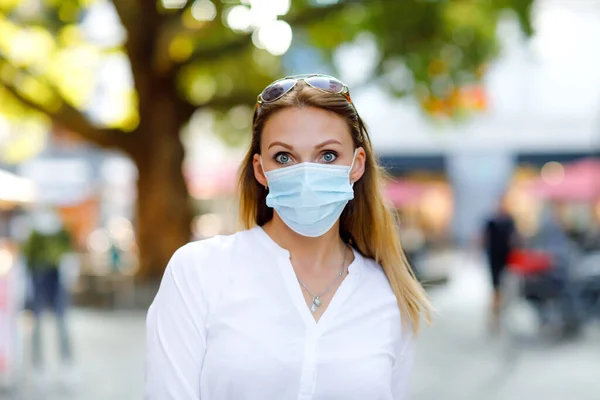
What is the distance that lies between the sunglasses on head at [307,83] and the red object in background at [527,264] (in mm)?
10425

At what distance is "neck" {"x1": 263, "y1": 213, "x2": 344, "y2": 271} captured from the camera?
2.62 m

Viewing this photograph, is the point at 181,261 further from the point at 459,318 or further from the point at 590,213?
the point at 590,213

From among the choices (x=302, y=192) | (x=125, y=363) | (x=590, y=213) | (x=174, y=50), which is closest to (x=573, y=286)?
(x=125, y=363)

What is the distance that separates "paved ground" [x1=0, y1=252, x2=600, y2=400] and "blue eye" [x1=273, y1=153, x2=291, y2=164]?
564 centimetres

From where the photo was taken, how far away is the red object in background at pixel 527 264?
41.2 ft

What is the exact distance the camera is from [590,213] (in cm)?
3028

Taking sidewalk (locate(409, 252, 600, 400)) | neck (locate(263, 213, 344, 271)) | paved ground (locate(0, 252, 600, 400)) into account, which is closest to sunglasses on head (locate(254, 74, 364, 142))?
neck (locate(263, 213, 344, 271))

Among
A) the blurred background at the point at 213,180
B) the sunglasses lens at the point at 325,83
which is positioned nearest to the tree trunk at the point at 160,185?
the blurred background at the point at 213,180

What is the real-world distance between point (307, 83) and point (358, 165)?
31cm

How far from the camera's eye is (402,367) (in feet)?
8.77

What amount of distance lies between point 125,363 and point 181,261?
8.53 metres

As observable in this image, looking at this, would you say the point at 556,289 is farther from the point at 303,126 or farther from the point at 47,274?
the point at 303,126

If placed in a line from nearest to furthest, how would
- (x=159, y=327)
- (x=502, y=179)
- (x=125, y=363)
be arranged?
1. (x=159, y=327)
2. (x=125, y=363)
3. (x=502, y=179)

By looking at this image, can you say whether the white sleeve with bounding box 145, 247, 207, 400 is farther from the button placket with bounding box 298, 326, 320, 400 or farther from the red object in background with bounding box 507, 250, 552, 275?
the red object in background with bounding box 507, 250, 552, 275
